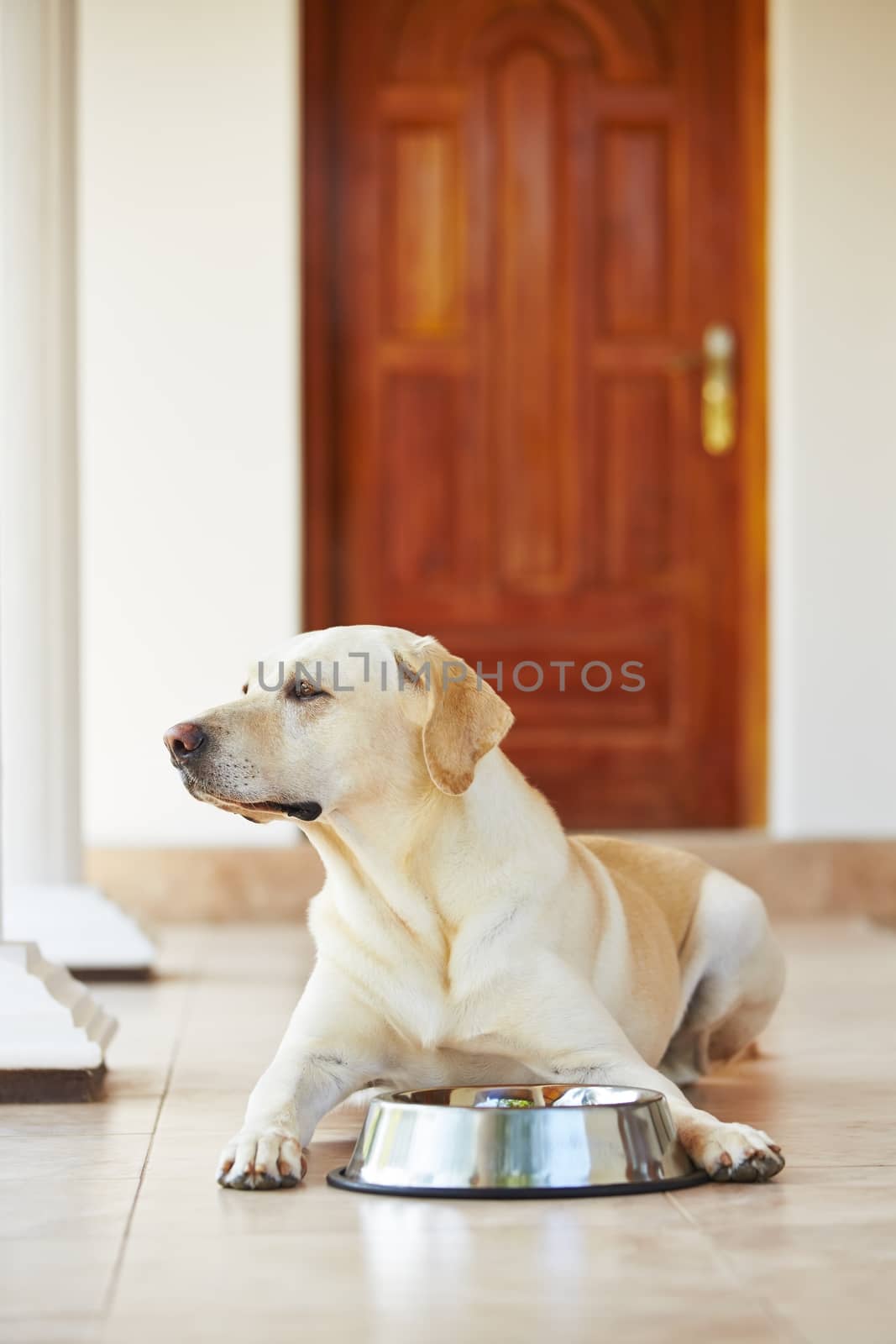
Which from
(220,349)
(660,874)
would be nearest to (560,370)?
(220,349)

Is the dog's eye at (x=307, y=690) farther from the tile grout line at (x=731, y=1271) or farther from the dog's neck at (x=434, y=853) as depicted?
the tile grout line at (x=731, y=1271)

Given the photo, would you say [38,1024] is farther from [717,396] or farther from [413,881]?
[717,396]

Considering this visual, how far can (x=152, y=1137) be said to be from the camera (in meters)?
2.35

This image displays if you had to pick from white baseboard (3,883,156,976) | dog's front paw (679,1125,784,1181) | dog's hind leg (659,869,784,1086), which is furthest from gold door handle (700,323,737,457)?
dog's front paw (679,1125,784,1181)

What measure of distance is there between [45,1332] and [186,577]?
381 centimetres

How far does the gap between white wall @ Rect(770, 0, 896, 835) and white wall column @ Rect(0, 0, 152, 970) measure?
7.50 feet

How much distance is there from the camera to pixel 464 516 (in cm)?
546

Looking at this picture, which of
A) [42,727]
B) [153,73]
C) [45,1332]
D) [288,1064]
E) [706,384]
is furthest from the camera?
[706,384]

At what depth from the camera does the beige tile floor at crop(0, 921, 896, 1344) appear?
59.4 inches

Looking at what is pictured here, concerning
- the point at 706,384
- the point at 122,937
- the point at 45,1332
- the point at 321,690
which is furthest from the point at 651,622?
the point at 45,1332

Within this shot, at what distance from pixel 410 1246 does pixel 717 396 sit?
161 inches

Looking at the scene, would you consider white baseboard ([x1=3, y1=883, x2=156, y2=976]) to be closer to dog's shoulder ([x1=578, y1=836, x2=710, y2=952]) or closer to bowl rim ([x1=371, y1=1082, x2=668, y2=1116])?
dog's shoulder ([x1=578, y1=836, x2=710, y2=952])

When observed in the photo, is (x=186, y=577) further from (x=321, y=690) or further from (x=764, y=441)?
(x=321, y=690)

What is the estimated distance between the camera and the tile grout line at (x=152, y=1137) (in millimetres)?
1598
